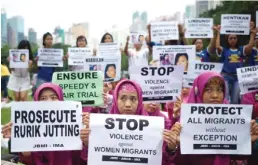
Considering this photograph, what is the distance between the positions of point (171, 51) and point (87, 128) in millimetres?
3471

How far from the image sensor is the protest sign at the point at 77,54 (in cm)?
923

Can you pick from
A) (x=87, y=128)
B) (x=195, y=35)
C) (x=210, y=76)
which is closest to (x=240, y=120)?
(x=210, y=76)

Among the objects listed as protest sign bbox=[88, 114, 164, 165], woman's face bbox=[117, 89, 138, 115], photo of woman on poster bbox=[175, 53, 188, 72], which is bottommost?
protest sign bbox=[88, 114, 164, 165]

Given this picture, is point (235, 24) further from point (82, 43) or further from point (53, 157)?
point (53, 157)

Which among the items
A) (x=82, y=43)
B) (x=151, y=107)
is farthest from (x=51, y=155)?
(x=82, y=43)

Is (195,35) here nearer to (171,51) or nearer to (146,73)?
(171,51)

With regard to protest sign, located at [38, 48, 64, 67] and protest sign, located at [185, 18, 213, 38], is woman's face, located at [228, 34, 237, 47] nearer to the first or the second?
protest sign, located at [185, 18, 213, 38]

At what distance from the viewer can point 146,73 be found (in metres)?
4.99

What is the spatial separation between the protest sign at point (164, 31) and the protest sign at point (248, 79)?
3.84 m

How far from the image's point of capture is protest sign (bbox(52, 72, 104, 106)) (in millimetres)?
5113

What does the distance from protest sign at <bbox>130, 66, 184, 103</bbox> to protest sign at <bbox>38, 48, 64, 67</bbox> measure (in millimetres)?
4446

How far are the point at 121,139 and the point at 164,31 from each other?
5871mm

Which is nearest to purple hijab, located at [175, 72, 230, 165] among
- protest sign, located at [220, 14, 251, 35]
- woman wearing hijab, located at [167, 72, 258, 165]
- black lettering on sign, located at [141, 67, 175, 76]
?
woman wearing hijab, located at [167, 72, 258, 165]

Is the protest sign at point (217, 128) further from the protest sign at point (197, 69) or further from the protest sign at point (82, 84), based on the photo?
the protest sign at point (197, 69)
